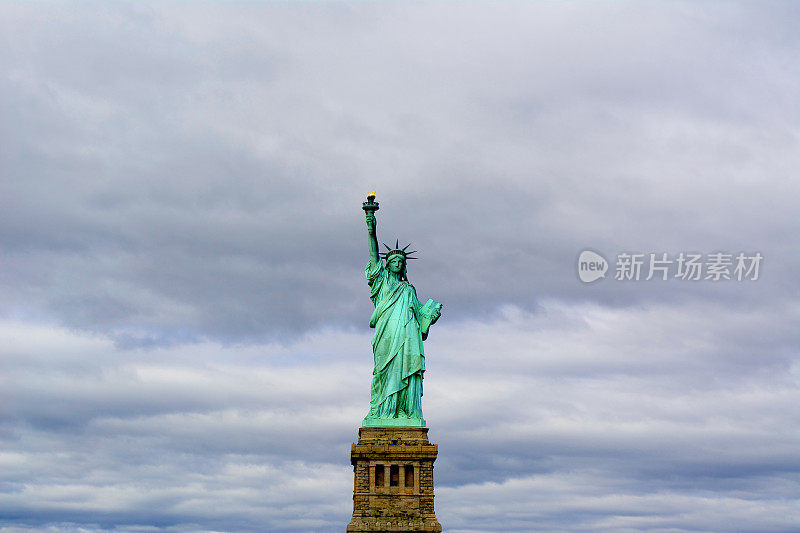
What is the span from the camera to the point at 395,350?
8694 cm

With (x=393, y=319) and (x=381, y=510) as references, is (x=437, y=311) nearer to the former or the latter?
(x=393, y=319)

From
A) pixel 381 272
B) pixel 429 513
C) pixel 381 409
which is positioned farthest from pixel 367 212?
pixel 429 513

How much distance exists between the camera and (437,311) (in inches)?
3477

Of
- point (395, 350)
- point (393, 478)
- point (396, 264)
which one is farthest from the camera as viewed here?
point (396, 264)

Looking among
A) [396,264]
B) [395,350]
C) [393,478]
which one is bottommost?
[393,478]

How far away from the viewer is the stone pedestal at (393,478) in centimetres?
8450

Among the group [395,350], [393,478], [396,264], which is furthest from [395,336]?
[393,478]

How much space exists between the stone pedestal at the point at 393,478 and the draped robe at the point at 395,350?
1.28 m

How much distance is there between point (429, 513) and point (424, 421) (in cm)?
465

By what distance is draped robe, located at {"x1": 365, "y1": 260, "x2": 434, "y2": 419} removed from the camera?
86.5 m

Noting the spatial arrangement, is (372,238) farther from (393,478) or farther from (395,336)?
(393,478)

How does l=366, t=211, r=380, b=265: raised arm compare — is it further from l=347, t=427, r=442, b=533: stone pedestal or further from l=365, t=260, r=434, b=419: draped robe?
l=347, t=427, r=442, b=533: stone pedestal

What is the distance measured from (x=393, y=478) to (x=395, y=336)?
23.5 ft

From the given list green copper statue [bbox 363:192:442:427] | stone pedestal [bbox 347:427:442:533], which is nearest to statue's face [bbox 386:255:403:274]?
green copper statue [bbox 363:192:442:427]
